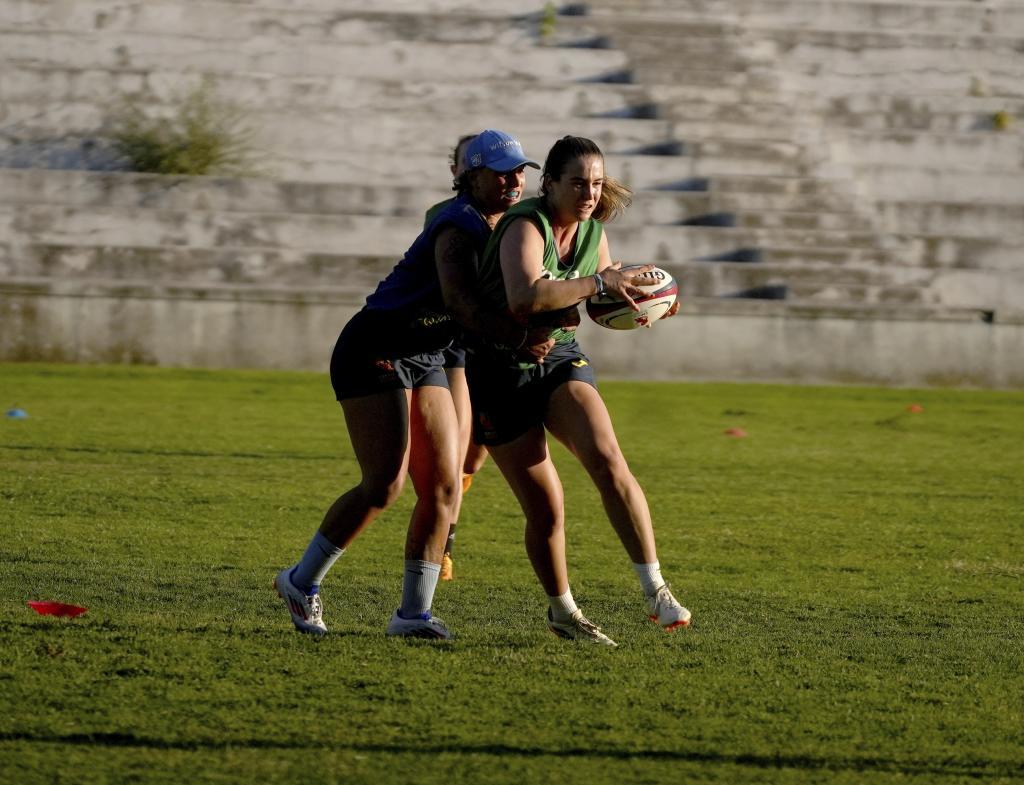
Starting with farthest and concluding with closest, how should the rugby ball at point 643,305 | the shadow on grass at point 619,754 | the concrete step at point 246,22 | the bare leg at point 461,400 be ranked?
the concrete step at point 246,22
the bare leg at point 461,400
the rugby ball at point 643,305
the shadow on grass at point 619,754

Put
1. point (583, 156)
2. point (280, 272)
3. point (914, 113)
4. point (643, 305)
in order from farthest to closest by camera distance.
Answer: point (914, 113)
point (280, 272)
point (643, 305)
point (583, 156)

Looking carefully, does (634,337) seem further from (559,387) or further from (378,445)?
(378,445)

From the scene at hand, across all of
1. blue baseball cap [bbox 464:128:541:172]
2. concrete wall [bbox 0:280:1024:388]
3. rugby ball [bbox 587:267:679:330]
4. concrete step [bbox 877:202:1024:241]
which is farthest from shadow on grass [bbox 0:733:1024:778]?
concrete step [bbox 877:202:1024:241]

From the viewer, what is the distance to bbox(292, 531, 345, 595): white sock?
5.98 metres

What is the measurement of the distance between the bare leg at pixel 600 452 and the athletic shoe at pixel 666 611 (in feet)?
0.45

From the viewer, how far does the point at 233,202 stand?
19.3m

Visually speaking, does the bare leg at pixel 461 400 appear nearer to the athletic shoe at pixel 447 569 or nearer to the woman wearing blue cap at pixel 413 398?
the athletic shoe at pixel 447 569

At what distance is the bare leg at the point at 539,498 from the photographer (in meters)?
5.90

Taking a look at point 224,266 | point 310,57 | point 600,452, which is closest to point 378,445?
point 600,452

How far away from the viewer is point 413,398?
19.5ft

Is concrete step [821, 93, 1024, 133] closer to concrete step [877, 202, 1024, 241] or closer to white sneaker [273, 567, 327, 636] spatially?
concrete step [877, 202, 1024, 241]

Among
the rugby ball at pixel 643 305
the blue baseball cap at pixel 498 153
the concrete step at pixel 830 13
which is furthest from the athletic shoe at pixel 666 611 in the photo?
the concrete step at pixel 830 13

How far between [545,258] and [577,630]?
1393 mm

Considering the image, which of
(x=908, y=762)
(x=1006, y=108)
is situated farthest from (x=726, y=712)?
(x=1006, y=108)
